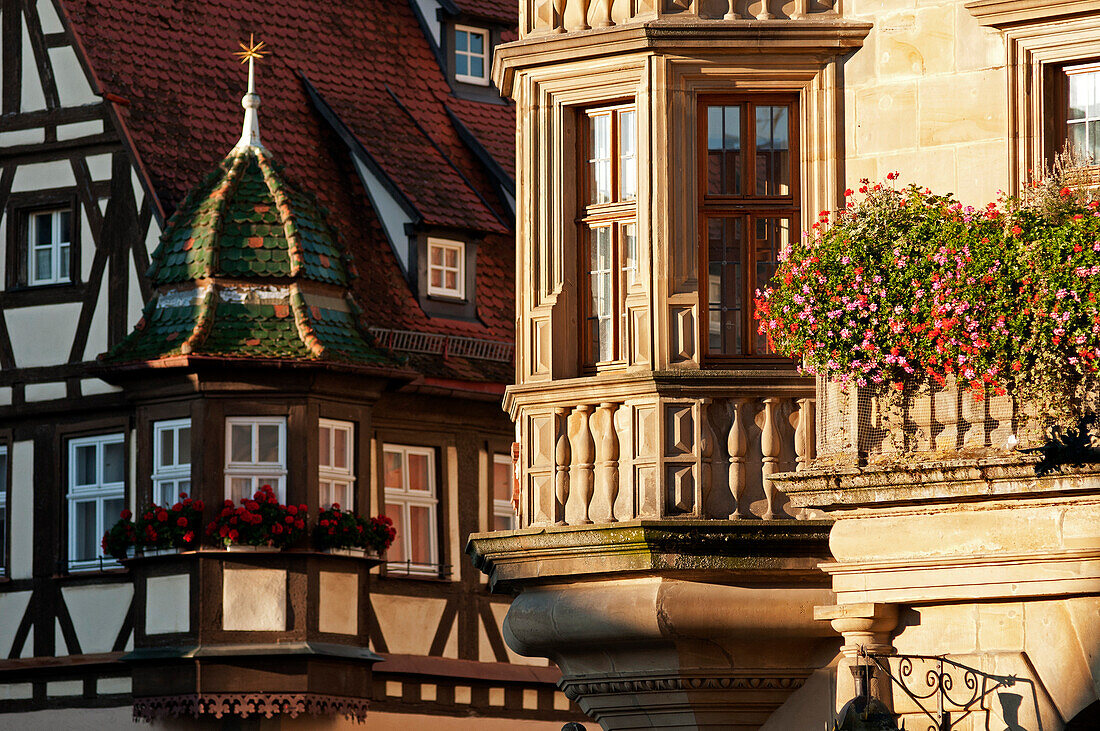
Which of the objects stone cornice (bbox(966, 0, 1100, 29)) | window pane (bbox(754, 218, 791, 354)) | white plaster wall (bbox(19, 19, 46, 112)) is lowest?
window pane (bbox(754, 218, 791, 354))

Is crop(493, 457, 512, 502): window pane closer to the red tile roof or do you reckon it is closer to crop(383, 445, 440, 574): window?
crop(383, 445, 440, 574): window

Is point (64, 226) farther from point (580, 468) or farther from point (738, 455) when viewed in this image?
point (738, 455)

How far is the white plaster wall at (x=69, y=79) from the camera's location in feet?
92.3

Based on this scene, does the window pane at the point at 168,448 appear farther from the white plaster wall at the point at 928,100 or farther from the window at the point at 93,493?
the white plaster wall at the point at 928,100

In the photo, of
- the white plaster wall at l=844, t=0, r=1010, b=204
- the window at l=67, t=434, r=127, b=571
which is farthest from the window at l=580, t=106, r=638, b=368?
the window at l=67, t=434, r=127, b=571

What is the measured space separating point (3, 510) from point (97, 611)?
195 centimetres

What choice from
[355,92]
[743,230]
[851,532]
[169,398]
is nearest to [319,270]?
[169,398]

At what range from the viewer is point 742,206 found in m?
15.5

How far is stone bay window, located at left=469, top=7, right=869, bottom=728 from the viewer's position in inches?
587

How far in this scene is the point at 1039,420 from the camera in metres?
12.6

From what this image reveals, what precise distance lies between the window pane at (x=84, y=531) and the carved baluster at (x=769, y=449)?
14.1m

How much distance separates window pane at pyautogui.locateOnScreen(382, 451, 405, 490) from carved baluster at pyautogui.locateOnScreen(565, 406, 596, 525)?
43.6 feet

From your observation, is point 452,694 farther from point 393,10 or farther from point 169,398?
point 393,10

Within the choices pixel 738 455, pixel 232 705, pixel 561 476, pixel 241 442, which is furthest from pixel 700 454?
pixel 241 442
